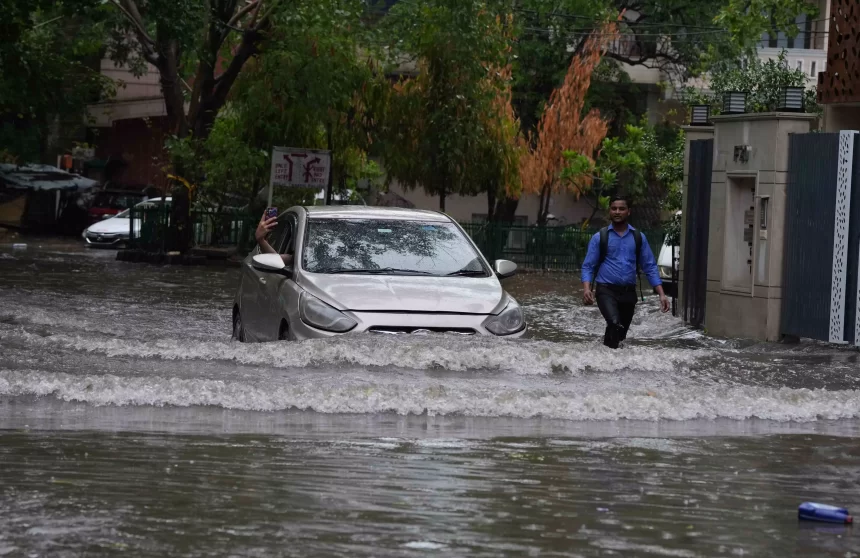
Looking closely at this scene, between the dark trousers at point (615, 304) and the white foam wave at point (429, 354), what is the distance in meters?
0.71

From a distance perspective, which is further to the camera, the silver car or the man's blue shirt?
the man's blue shirt

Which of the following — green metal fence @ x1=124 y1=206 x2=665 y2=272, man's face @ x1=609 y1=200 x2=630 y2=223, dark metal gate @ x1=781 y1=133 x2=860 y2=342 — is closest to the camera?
man's face @ x1=609 y1=200 x2=630 y2=223

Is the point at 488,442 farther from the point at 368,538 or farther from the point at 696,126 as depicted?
the point at 696,126

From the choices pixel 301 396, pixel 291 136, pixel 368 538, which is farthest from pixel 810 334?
pixel 291 136

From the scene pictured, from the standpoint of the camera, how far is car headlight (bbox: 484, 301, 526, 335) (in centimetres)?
1141

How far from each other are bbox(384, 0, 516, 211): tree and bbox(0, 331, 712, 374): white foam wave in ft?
70.4

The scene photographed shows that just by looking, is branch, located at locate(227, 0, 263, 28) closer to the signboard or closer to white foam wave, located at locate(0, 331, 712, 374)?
the signboard

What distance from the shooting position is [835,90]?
58.2ft

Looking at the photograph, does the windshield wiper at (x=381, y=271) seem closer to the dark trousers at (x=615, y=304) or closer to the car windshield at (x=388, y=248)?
the car windshield at (x=388, y=248)

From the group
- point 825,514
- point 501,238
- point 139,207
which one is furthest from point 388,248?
point 139,207

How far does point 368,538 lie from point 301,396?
13.1 ft

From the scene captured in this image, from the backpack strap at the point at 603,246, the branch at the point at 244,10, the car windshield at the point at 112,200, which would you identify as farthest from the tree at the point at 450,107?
the backpack strap at the point at 603,246

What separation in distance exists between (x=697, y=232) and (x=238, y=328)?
6.79 metres

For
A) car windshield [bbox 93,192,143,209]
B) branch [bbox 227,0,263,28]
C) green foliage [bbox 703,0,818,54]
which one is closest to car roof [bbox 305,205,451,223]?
green foliage [bbox 703,0,818,54]
